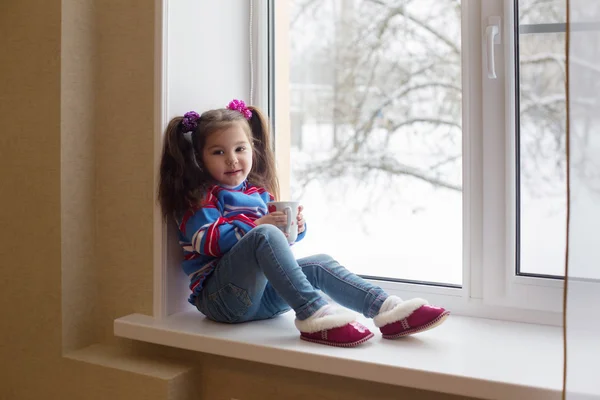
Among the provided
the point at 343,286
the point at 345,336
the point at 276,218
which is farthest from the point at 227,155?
the point at 345,336

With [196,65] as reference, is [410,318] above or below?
below

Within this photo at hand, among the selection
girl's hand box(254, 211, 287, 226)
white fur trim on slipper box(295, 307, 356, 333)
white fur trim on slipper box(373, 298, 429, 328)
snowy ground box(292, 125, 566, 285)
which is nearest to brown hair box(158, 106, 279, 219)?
girl's hand box(254, 211, 287, 226)

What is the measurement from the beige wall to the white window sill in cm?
12

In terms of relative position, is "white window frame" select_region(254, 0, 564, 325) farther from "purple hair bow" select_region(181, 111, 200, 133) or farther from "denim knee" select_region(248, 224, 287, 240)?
"purple hair bow" select_region(181, 111, 200, 133)

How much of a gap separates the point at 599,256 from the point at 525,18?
66 cm

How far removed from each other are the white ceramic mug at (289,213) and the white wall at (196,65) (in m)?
0.29

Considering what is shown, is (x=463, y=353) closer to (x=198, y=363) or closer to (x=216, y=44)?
(x=198, y=363)

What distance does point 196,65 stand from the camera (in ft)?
5.53

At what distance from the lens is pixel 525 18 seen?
56.9 inches

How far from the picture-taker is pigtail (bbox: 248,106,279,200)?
172cm

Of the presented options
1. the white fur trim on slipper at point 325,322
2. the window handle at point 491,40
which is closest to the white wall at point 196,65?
the white fur trim on slipper at point 325,322

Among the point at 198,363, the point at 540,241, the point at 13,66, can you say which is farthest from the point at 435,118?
the point at 13,66

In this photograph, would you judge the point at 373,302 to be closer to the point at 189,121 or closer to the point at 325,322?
the point at 325,322

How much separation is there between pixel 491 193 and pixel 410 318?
1.22ft
